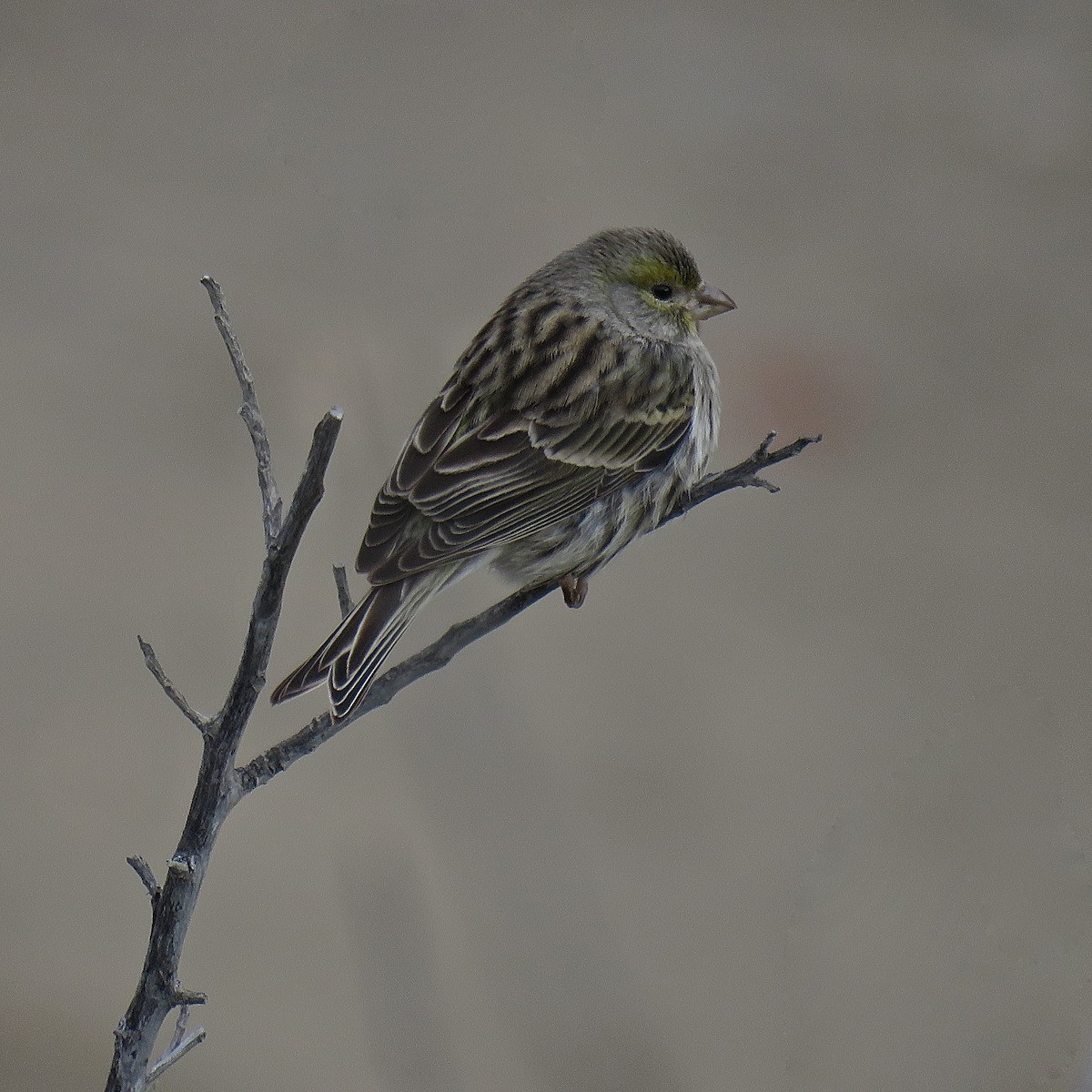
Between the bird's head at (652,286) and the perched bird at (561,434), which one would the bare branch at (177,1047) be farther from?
the bird's head at (652,286)

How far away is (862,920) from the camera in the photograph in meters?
4.65

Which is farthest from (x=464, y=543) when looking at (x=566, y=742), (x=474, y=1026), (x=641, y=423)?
(x=566, y=742)

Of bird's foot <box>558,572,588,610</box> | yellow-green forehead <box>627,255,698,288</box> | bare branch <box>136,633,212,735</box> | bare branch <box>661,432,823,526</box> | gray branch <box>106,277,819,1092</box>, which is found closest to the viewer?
gray branch <box>106,277,819,1092</box>

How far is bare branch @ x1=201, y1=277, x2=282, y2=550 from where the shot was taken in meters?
1.85

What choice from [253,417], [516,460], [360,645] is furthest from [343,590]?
[516,460]

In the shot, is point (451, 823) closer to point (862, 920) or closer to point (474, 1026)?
point (474, 1026)

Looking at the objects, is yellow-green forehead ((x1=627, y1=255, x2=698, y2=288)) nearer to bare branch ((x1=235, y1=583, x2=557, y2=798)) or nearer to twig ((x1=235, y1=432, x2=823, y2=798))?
twig ((x1=235, y1=432, x2=823, y2=798))

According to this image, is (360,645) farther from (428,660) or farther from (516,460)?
(516,460)

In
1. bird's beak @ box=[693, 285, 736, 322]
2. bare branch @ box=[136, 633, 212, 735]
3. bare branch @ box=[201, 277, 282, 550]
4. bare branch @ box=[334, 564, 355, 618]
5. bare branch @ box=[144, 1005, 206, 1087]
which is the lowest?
bare branch @ box=[144, 1005, 206, 1087]

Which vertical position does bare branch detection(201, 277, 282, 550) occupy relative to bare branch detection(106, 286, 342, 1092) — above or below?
above

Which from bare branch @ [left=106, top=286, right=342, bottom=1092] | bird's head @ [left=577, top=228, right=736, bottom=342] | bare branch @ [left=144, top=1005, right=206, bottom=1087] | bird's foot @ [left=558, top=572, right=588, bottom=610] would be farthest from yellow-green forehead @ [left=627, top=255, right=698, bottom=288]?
bare branch @ [left=144, top=1005, right=206, bottom=1087]

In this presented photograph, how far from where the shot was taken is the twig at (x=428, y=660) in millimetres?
1853

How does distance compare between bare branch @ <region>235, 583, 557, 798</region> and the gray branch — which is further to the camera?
bare branch @ <region>235, 583, 557, 798</region>

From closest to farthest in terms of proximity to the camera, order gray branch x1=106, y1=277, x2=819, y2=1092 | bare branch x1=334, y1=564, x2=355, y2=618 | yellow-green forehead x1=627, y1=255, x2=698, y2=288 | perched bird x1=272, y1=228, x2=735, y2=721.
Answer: gray branch x1=106, y1=277, x2=819, y2=1092 → bare branch x1=334, y1=564, x2=355, y2=618 → perched bird x1=272, y1=228, x2=735, y2=721 → yellow-green forehead x1=627, y1=255, x2=698, y2=288
